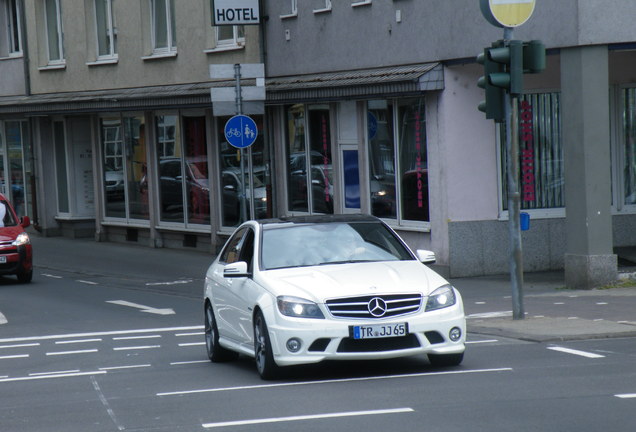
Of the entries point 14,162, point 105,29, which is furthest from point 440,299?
point 14,162

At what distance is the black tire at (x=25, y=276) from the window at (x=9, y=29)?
50.9 ft

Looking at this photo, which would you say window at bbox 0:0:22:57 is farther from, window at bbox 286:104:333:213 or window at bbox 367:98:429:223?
window at bbox 367:98:429:223

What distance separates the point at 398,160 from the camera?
22.8 metres

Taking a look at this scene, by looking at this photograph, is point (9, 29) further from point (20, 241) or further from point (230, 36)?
point (20, 241)

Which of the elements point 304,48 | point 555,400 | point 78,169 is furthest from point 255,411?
point 78,169

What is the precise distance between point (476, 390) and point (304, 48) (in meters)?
16.3

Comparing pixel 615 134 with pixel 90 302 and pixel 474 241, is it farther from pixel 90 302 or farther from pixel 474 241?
pixel 90 302

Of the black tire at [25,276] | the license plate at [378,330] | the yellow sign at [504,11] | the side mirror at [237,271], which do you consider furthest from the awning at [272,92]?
the license plate at [378,330]

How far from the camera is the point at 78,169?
36562 millimetres

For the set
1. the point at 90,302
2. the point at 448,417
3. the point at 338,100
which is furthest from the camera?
the point at 338,100

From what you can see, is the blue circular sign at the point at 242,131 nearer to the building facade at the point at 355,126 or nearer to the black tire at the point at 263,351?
the building facade at the point at 355,126

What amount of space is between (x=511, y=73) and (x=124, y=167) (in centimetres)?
2048

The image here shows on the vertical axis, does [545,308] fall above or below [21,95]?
below

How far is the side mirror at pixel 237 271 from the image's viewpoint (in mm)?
11750
